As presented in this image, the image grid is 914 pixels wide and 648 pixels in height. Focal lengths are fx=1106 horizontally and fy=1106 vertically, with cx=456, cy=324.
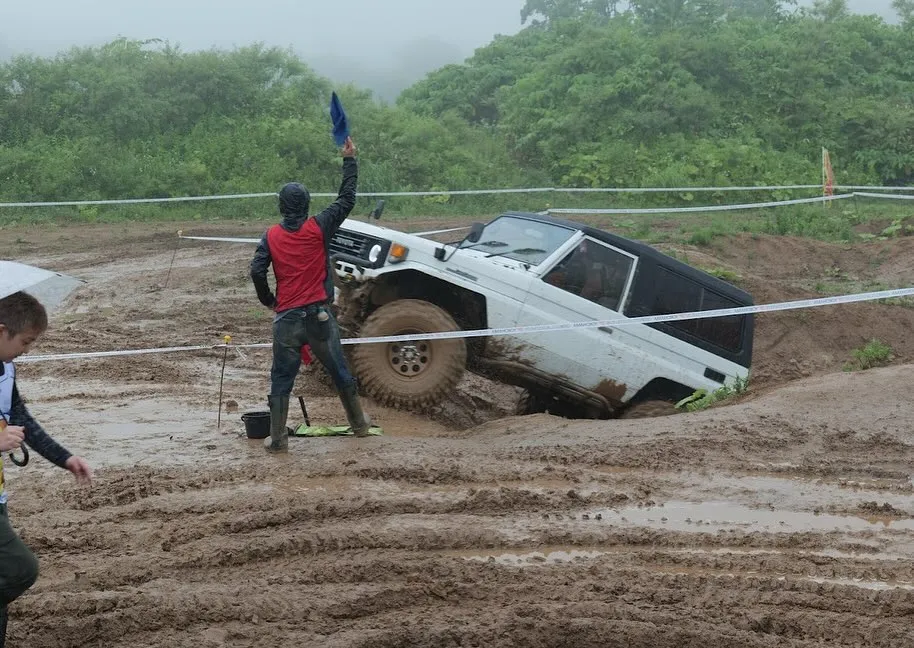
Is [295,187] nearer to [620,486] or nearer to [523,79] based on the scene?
[620,486]

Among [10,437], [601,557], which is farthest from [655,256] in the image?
[10,437]

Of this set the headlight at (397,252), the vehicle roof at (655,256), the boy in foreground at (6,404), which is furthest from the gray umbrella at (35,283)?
the vehicle roof at (655,256)

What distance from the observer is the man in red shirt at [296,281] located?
754 cm

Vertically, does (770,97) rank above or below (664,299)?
above

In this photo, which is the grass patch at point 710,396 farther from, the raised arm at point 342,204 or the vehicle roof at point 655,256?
the raised arm at point 342,204

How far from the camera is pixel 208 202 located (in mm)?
21828

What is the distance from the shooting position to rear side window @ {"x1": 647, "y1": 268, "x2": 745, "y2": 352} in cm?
946

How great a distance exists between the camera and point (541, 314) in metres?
9.12

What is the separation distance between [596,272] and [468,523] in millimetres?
3852

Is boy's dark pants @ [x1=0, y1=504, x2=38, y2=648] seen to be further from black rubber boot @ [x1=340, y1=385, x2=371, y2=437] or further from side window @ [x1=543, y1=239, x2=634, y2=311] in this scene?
side window @ [x1=543, y1=239, x2=634, y2=311]

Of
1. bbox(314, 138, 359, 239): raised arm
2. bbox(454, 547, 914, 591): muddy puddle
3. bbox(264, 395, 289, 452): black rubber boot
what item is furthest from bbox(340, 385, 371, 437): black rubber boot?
bbox(454, 547, 914, 591): muddy puddle

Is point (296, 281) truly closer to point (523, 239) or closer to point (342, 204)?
point (342, 204)

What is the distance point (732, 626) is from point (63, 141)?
817 inches

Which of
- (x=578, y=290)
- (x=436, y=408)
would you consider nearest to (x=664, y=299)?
(x=578, y=290)
